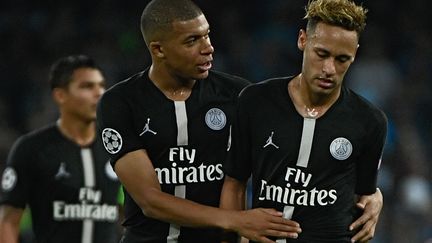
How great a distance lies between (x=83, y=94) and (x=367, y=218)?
2.63 m

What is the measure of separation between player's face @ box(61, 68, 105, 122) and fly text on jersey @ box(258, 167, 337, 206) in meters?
2.39

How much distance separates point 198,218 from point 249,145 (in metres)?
0.39

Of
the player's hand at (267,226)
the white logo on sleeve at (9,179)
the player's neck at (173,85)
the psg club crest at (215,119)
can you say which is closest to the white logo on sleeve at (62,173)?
the white logo on sleeve at (9,179)

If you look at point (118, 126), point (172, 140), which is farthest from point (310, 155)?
point (118, 126)

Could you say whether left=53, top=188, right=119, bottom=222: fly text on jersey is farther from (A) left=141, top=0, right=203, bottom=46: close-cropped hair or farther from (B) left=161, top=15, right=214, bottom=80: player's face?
(B) left=161, top=15, right=214, bottom=80: player's face

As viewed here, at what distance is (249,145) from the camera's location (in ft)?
13.3

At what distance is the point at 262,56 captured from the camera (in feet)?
35.3

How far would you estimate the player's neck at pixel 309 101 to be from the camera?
404 cm

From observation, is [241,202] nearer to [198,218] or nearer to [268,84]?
[198,218]

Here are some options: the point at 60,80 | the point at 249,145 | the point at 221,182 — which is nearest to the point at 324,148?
the point at 249,145

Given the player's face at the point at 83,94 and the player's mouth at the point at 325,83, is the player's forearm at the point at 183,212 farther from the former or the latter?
the player's face at the point at 83,94

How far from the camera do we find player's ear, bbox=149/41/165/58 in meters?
4.42

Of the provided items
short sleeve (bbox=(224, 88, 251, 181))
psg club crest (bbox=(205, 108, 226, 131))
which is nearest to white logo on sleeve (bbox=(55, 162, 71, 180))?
psg club crest (bbox=(205, 108, 226, 131))

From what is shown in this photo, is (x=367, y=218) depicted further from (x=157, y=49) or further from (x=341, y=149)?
(x=157, y=49)
